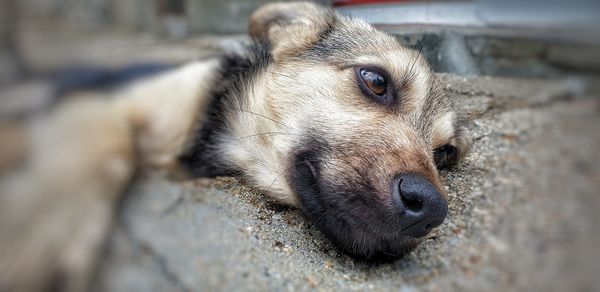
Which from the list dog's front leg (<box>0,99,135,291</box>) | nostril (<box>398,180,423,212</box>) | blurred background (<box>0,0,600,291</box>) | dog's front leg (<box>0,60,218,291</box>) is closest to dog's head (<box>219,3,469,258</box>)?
nostril (<box>398,180,423,212</box>)

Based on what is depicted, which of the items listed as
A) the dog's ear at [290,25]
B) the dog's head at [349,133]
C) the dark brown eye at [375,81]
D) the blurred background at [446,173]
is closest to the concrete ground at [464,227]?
the blurred background at [446,173]

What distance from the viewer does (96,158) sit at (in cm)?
168

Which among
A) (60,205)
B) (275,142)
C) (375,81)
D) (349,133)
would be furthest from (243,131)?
(60,205)

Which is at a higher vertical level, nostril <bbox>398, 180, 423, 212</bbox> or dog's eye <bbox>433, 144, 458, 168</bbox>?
nostril <bbox>398, 180, 423, 212</bbox>

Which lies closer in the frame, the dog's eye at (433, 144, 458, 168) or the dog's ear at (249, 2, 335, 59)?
the dog's eye at (433, 144, 458, 168)

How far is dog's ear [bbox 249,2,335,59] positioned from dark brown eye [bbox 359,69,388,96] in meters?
0.46

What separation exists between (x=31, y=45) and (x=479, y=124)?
1.96m

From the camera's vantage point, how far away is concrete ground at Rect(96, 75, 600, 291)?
1.42 meters

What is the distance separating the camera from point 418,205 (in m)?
2.02

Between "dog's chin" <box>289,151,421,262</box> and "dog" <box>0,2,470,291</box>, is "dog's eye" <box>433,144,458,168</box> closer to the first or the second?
"dog" <box>0,2,470,291</box>

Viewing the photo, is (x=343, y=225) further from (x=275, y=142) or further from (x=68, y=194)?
(x=68, y=194)

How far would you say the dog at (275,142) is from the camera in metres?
1.43

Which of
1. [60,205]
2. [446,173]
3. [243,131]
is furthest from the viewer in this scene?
[243,131]

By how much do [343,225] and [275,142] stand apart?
0.63 m
